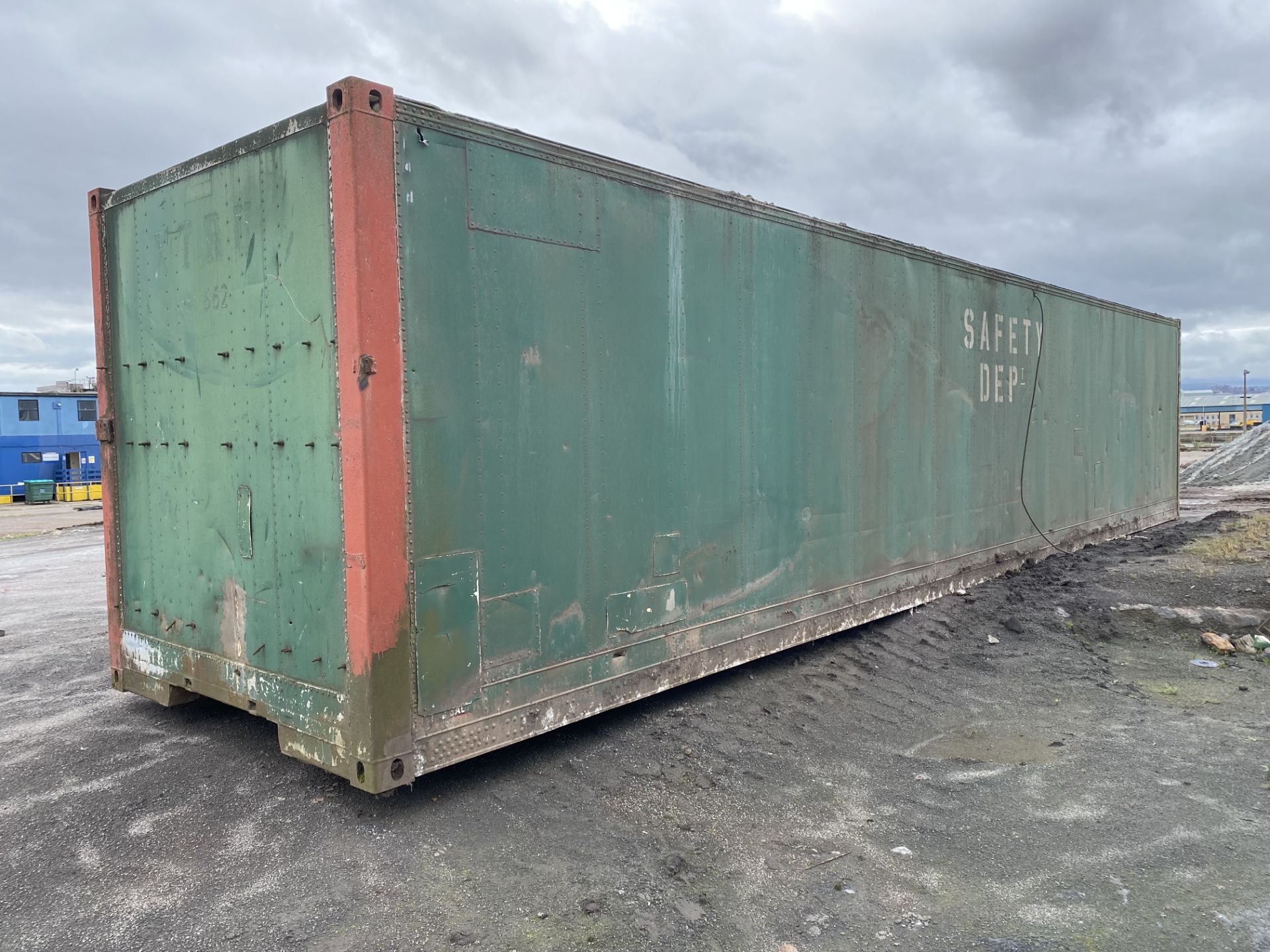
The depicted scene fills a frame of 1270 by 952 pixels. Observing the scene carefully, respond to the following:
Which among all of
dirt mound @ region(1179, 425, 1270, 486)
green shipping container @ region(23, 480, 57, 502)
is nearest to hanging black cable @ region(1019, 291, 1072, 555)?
dirt mound @ region(1179, 425, 1270, 486)

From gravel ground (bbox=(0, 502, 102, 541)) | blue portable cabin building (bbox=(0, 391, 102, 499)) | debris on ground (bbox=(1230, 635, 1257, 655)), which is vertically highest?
blue portable cabin building (bbox=(0, 391, 102, 499))

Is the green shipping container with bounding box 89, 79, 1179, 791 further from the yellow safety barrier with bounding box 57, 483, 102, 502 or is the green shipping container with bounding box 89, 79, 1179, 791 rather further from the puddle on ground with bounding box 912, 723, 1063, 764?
the yellow safety barrier with bounding box 57, 483, 102, 502

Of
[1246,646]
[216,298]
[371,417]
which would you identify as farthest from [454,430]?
[1246,646]

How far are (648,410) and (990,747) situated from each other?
107 inches

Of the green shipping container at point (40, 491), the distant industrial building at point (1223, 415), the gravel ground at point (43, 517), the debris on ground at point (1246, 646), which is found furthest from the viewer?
the distant industrial building at point (1223, 415)

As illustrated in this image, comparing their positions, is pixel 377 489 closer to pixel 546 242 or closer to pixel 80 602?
pixel 546 242

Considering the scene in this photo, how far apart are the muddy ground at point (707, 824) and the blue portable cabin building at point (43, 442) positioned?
29778 millimetres

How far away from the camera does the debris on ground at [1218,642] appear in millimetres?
6645

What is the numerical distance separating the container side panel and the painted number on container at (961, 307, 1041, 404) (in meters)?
6.03

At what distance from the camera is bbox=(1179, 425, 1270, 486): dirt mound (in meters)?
24.9

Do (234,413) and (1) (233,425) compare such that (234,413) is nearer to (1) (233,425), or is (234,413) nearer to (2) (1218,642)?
(1) (233,425)

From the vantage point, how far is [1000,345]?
862 cm

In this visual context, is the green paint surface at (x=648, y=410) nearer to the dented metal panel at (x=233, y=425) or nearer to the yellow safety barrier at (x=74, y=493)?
the dented metal panel at (x=233, y=425)

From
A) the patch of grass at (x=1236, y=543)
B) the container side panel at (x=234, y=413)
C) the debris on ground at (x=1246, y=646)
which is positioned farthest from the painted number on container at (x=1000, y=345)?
the container side panel at (x=234, y=413)
